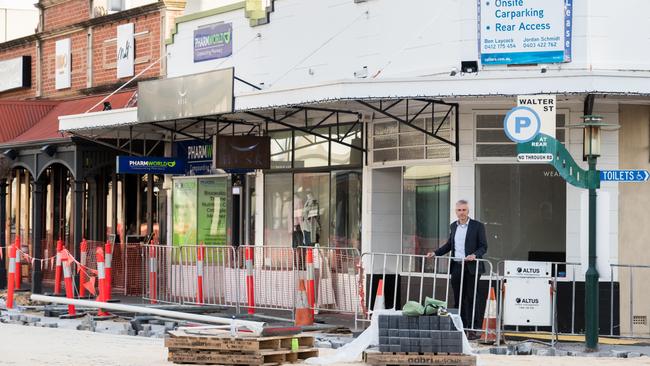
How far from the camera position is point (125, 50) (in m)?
30.3

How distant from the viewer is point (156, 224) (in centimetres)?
3073

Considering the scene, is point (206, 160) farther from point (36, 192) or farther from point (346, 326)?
point (346, 326)

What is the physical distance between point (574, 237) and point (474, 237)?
1.89 m

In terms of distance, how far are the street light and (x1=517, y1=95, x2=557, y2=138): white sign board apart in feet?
1.69

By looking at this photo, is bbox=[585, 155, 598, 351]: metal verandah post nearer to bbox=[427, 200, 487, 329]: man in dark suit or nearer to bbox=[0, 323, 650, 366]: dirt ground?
bbox=[0, 323, 650, 366]: dirt ground

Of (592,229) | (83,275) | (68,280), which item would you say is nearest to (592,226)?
(592,229)

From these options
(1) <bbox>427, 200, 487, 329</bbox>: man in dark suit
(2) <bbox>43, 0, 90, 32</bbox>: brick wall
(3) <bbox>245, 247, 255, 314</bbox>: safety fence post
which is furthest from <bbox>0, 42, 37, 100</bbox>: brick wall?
(1) <bbox>427, 200, 487, 329</bbox>: man in dark suit

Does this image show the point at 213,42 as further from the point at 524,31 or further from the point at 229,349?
the point at 229,349

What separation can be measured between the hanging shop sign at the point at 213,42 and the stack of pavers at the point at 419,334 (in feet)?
35.9

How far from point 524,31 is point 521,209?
265cm

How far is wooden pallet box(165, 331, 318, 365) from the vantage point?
1606 cm

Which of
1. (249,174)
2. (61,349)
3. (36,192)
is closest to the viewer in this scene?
(61,349)

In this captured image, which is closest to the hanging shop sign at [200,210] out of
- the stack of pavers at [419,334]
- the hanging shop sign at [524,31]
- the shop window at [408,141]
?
the shop window at [408,141]

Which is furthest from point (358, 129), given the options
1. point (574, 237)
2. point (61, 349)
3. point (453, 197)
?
point (61, 349)
